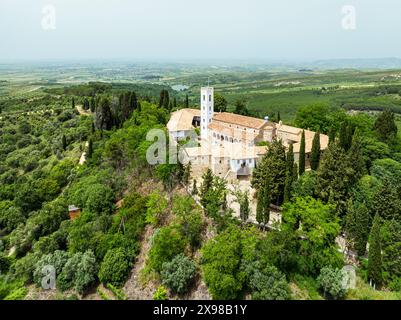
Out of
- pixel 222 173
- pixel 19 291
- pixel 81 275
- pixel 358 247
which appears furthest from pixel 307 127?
pixel 19 291

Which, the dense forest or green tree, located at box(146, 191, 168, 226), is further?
green tree, located at box(146, 191, 168, 226)

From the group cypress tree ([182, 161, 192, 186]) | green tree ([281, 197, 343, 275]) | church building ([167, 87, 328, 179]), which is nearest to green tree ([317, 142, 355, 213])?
green tree ([281, 197, 343, 275])

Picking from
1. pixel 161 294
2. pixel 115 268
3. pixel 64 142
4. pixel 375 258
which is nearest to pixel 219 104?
pixel 64 142

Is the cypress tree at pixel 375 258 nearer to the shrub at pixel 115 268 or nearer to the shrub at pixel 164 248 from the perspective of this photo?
the shrub at pixel 164 248

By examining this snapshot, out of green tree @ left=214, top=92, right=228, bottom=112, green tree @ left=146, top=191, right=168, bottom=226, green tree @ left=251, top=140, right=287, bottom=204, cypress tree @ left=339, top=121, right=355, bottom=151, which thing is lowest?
green tree @ left=146, top=191, right=168, bottom=226

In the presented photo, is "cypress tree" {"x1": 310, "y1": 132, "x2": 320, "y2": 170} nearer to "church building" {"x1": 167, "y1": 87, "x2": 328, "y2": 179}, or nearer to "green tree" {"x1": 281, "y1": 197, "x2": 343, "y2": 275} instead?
"church building" {"x1": 167, "y1": 87, "x2": 328, "y2": 179}
